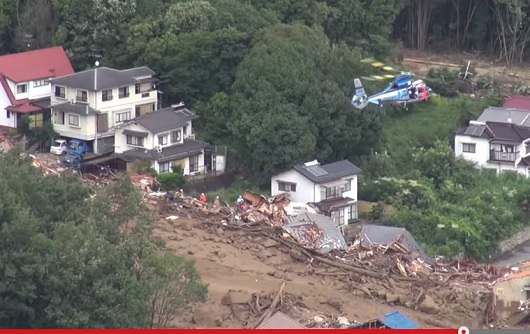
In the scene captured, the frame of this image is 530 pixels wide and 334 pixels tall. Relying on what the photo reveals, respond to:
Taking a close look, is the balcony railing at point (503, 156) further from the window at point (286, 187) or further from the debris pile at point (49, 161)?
the debris pile at point (49, 161)

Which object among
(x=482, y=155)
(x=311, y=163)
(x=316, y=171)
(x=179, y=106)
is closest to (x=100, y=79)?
(x=179, y=106)

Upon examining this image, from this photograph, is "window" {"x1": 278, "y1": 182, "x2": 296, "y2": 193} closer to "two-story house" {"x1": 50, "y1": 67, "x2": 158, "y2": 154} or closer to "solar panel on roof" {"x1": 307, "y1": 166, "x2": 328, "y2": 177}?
"solar panel on roof" {"x1": 307, "y1": 166, "x2": 328, "y2": 177}

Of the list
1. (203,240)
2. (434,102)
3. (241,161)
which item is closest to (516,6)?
(434,102)

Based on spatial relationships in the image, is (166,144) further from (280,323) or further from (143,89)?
(280,323)

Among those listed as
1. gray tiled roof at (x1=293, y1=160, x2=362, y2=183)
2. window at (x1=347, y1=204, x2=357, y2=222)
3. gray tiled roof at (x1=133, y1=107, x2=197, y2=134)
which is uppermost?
gray tiled roof at (x1=133, y1=107, x2=197, y2=134)

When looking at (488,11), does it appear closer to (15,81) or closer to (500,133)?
(500,133)

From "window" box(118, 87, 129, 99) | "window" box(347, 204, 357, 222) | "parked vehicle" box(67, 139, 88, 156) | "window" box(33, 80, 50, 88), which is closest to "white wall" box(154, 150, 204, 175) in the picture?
"parked vehicle" box(67, 139, 88, 156)

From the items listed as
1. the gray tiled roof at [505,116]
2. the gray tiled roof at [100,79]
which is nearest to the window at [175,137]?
the gray tiled roof at [100,79]
